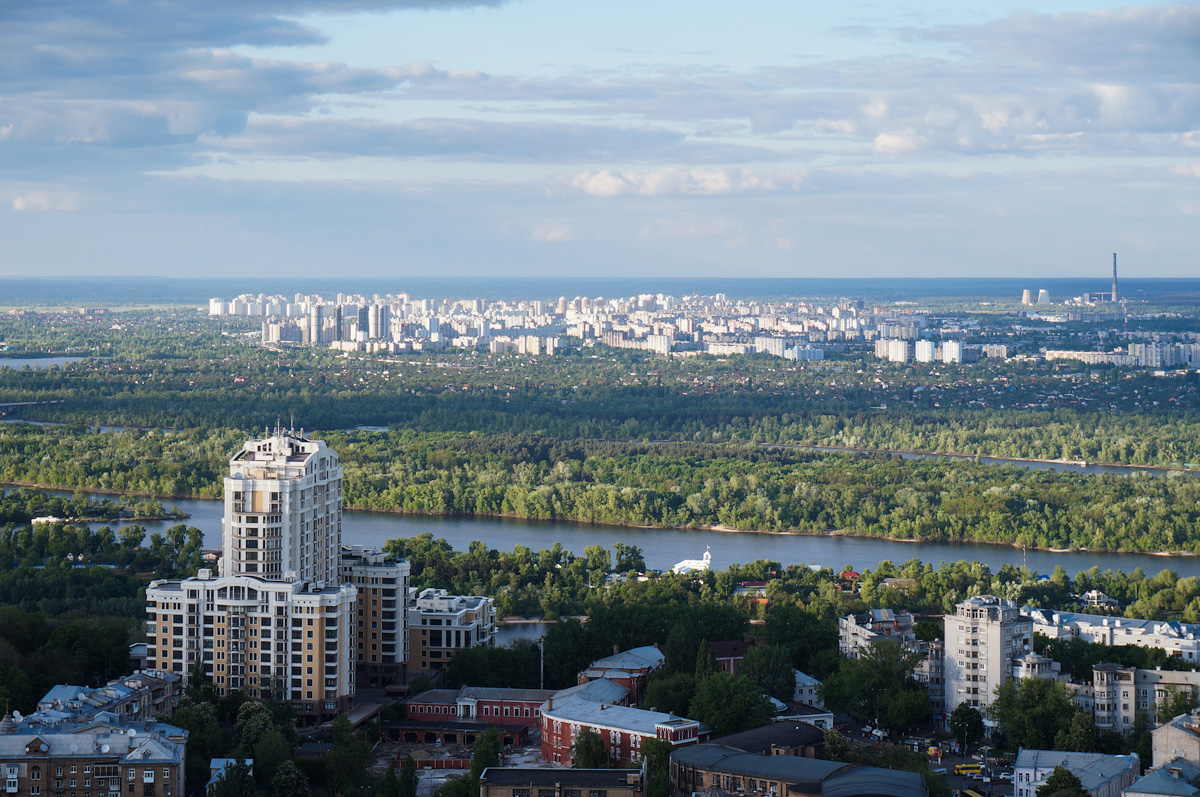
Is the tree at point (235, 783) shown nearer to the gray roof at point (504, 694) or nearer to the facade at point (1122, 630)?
the gray roof at point (504, 694)

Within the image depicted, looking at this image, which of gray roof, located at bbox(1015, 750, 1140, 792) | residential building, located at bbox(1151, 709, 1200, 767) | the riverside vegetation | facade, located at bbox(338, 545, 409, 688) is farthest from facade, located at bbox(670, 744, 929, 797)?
the riverside vegetation

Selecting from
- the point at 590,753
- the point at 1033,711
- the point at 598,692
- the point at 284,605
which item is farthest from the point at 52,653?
the point at 1033,711

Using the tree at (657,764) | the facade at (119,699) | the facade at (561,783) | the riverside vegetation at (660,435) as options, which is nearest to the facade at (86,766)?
the facade at (119,699)

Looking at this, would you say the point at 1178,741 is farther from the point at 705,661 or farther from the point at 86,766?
the point at 86,766

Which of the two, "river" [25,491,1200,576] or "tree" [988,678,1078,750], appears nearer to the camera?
"tree" [988,678,1078,750]

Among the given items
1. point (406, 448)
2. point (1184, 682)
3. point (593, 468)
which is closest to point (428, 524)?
point (593, 468)

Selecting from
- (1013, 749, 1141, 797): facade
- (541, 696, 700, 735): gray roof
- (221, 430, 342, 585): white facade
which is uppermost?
(221, 430, 342, 585): white facade

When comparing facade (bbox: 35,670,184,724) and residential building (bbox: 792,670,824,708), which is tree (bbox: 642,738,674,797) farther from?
facade (bbox: 35,670,184,724)

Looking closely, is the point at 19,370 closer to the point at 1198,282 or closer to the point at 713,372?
Answer: the point at 713,372
